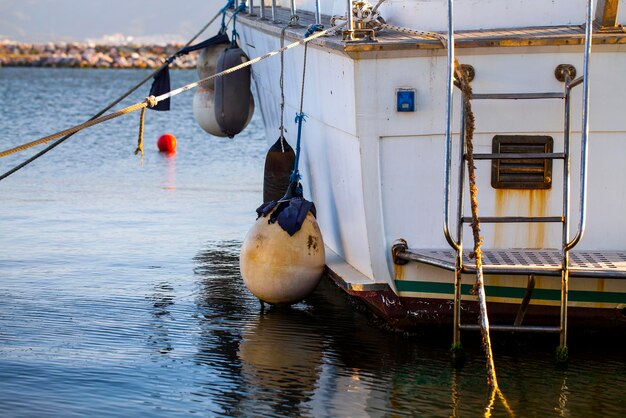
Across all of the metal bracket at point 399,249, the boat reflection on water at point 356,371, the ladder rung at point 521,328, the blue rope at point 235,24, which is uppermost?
the blue rope at point 235,24

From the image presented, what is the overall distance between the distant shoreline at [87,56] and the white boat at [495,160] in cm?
8017

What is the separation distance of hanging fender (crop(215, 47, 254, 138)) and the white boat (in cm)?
449

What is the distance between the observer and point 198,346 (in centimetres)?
812

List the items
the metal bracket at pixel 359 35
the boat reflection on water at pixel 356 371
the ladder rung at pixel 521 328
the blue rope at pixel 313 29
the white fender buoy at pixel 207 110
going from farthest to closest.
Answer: the white fender buoy at pixel 207 110 → the blue rope at pixel 313 29 → the metal bracket at pixel 359 35 → the ladder rung at pixel 521 328 → the boat reflection on water at pixel 356 371

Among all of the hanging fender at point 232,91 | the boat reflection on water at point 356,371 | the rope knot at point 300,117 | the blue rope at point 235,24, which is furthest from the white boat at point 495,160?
the blue rope at point 235,24

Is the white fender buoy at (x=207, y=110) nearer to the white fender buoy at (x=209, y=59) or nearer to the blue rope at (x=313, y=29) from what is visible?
the white fender buoy at (x=209, y=59)

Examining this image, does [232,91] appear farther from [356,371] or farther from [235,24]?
[356,371]

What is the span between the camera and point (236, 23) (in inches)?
565

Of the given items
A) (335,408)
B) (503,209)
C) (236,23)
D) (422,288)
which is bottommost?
(335,408)

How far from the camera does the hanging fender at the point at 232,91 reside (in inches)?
498

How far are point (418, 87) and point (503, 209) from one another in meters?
0.97

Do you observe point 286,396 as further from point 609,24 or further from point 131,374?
point 609,24

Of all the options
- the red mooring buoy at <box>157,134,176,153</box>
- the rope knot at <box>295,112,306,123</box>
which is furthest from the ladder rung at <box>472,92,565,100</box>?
the red mooring buoy at <box>157,134,176,153</box>

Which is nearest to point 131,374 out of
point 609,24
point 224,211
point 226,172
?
point 609,24
